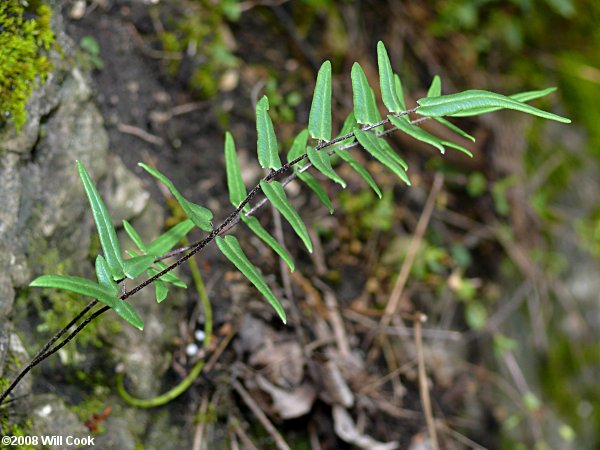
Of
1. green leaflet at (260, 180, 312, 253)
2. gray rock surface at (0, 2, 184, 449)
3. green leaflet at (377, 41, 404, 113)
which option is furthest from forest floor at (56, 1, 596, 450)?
green leaflet at (377, 41, 404, 113)

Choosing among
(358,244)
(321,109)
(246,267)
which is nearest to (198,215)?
(246,267)

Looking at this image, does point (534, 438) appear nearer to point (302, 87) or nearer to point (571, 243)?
point (571, 243)

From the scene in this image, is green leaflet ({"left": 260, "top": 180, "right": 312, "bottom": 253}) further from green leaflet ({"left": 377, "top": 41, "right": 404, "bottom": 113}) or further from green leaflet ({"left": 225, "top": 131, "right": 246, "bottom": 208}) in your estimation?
green leaflet ({"left": 377, "top": 41, "right": 404, "bottom": 113})

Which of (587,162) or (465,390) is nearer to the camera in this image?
(465,390)

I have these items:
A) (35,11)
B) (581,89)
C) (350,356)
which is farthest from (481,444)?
(35,11)

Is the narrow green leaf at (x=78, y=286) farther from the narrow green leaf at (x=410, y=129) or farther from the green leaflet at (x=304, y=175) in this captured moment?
the narrow green leaf at (x=410, y=129)

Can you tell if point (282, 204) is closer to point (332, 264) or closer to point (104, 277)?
point (104, 277)
